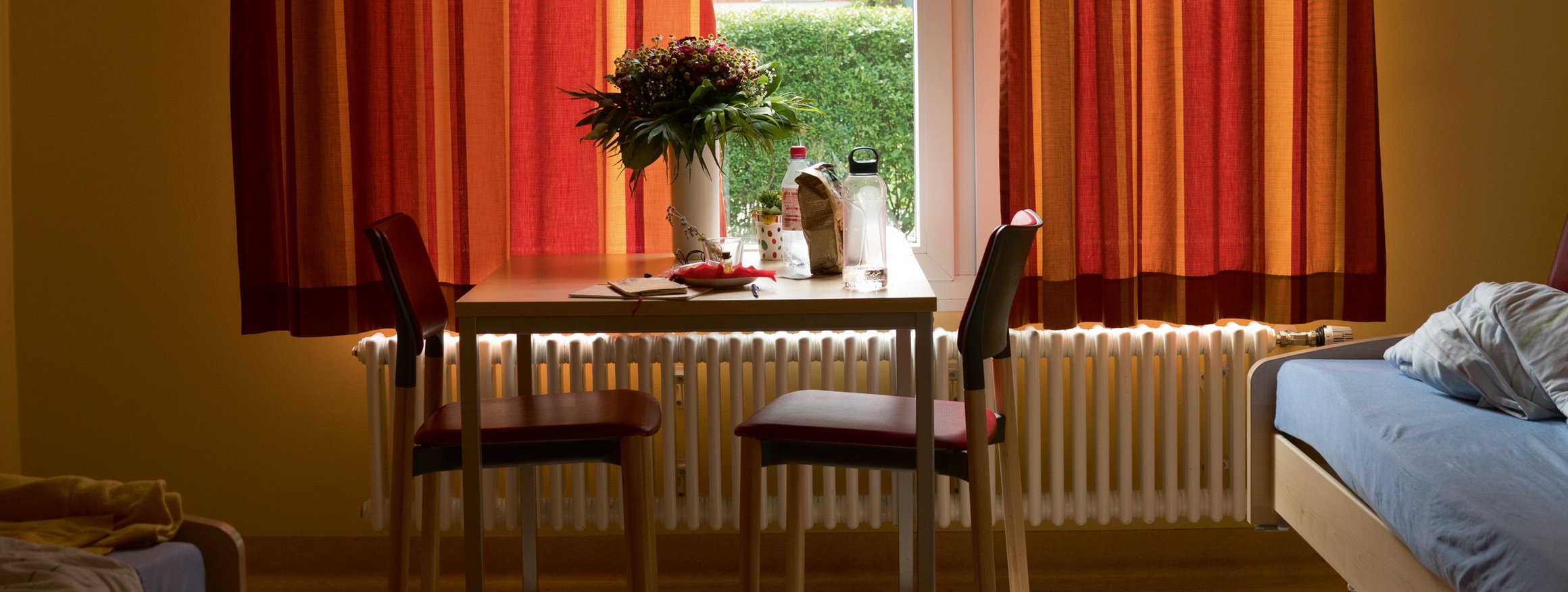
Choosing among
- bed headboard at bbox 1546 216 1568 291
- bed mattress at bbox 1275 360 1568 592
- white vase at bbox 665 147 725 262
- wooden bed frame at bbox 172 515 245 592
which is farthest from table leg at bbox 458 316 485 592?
bed headboard at bbox 1546 216 1568 291

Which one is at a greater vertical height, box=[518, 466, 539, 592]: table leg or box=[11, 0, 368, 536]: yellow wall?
box=[11, 0, 368, 536]: yellow wall

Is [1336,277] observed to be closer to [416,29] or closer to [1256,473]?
[1256,473]

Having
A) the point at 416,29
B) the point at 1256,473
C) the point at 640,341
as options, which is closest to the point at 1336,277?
the point at 1256,473

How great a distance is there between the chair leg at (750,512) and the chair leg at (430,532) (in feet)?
2.12

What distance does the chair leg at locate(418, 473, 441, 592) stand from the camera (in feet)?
7.82

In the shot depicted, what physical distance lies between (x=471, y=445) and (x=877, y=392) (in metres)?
1.10

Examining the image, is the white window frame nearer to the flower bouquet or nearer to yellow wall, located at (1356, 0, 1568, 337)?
the flower bouquet

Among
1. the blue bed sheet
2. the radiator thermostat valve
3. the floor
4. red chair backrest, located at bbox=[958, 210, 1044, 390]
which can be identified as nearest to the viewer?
the blue bed sheet

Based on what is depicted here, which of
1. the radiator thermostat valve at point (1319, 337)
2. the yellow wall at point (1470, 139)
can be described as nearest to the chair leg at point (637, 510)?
the radiator thermostat valve at point (1319, 337)

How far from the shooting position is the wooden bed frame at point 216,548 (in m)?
1.79

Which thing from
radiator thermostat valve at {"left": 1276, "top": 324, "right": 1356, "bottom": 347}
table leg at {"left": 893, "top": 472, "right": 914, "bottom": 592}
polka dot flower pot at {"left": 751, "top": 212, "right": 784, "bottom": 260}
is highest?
polka dot flower pot at {"left": 751, "top": 212, "right": 784, "bottom": 260}

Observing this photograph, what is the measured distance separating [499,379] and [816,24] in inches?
43.2

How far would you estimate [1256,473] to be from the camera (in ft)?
8.52

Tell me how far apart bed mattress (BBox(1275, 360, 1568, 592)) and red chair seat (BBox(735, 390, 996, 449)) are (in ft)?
2.04
